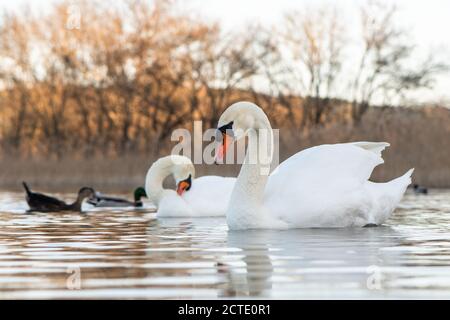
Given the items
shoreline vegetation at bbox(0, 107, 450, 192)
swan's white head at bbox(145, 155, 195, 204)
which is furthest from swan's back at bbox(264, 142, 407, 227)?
shoreline vegetation at bbox(0, 107, 450, 192)

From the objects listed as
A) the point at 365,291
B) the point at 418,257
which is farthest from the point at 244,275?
the point at 418,257

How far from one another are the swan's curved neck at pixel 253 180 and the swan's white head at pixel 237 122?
6cm

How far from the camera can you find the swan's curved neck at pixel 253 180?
10.0m

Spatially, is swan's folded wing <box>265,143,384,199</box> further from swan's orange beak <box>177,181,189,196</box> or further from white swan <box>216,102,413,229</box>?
swan's orange beak <box>177,181,189,196</box>

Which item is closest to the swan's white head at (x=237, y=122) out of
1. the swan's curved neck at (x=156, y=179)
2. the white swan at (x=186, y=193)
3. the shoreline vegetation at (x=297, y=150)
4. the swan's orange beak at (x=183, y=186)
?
the white swan at (x=186, y=193)

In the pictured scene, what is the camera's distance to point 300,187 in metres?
10.3

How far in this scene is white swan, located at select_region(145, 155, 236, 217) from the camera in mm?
12938

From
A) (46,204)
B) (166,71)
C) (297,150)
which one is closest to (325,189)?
(46,204)

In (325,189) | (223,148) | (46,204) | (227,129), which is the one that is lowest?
(46,204)

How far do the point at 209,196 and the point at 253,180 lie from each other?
124 inches

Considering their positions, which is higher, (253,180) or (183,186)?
(253,180)

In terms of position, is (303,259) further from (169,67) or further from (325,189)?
(169,67)

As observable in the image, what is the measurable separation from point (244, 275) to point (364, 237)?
3.07 metres
